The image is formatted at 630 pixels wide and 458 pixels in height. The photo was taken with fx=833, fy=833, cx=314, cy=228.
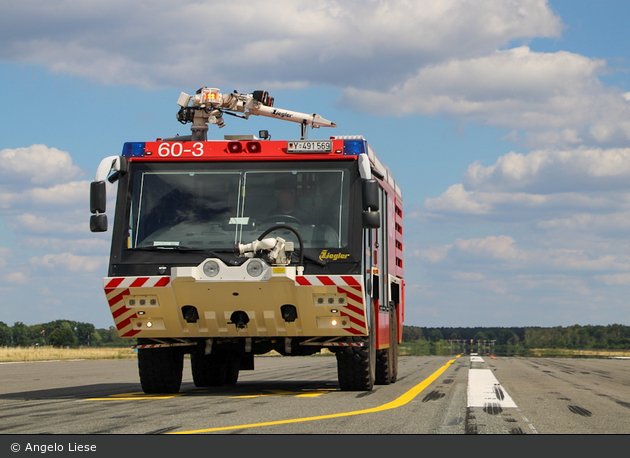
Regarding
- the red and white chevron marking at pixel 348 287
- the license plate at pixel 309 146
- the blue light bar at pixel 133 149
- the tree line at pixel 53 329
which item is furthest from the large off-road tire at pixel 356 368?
the tree line at pixel 53 329

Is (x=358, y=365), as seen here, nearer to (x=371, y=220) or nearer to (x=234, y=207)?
(x=371, y=220)

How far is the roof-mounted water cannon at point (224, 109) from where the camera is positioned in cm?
1552

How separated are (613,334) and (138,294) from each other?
16423 centimetres

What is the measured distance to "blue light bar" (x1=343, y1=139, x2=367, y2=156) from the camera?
12.5m

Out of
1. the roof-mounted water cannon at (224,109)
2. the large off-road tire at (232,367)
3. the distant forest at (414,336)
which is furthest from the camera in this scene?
the distant forest at (414,336)

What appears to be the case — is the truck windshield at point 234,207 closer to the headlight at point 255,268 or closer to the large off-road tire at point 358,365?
the headlight at point 255,268

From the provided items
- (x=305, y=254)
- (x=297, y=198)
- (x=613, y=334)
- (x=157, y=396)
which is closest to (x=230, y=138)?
(x=297, y=198)

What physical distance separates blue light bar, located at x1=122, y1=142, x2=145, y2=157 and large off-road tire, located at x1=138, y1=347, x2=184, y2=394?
315 cm

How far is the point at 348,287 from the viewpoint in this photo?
12.0 m

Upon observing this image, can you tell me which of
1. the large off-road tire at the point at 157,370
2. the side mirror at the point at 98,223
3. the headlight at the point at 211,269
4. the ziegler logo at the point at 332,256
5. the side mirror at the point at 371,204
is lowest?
the large off-road tire at the point at 157,370

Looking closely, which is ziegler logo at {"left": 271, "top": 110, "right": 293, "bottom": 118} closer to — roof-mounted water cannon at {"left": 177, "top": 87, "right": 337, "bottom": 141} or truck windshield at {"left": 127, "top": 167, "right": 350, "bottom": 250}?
roof-mounted water cannon at {"left": 177, "top": 87, "right": 337, "bottom": 141}


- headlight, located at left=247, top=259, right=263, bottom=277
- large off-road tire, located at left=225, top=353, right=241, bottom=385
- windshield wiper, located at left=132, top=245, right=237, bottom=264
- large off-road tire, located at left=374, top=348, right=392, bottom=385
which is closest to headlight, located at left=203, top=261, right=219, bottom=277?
windshield wiper, located at left=132, top=245, right=237, bottom=264

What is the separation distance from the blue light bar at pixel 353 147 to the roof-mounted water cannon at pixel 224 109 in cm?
307

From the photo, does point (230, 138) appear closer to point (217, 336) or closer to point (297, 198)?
point (297, 198)
